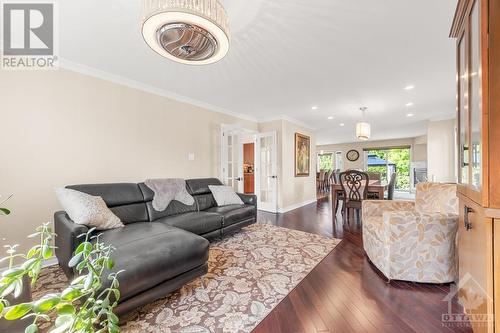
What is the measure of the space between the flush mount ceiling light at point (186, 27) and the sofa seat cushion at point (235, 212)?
83.8 inches

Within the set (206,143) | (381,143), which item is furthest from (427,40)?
(381,143)

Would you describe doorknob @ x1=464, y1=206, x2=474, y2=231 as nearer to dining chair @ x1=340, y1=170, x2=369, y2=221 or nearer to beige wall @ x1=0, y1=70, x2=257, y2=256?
dining chair @ x1=340, y1=170, x2=369, y2=221

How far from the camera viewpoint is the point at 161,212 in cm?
292

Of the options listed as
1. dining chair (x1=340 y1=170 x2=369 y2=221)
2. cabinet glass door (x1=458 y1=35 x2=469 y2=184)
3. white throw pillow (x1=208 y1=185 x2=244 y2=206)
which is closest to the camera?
cabinet glass door (x1=458 y1=35 x2=469 y2=184)

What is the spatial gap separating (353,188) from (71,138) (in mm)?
4524

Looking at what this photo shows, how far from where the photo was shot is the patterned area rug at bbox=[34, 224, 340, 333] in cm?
154

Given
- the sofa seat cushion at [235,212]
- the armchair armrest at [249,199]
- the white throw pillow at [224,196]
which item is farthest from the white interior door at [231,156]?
the sofa seat cushion at [235,212]

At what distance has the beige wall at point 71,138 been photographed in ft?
7.48

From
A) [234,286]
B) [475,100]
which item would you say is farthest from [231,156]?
[475,100]

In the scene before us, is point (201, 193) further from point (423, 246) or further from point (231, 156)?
point (423, 246)

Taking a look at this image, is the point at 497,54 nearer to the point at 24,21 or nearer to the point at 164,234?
the point at 164,234

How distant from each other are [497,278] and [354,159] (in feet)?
31.4

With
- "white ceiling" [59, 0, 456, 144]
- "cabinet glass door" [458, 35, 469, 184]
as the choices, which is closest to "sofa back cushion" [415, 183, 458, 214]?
"cabinet glass door" [458, 35, 469, 184]

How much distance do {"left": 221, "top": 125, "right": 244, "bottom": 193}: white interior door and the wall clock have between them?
7.09 metres
